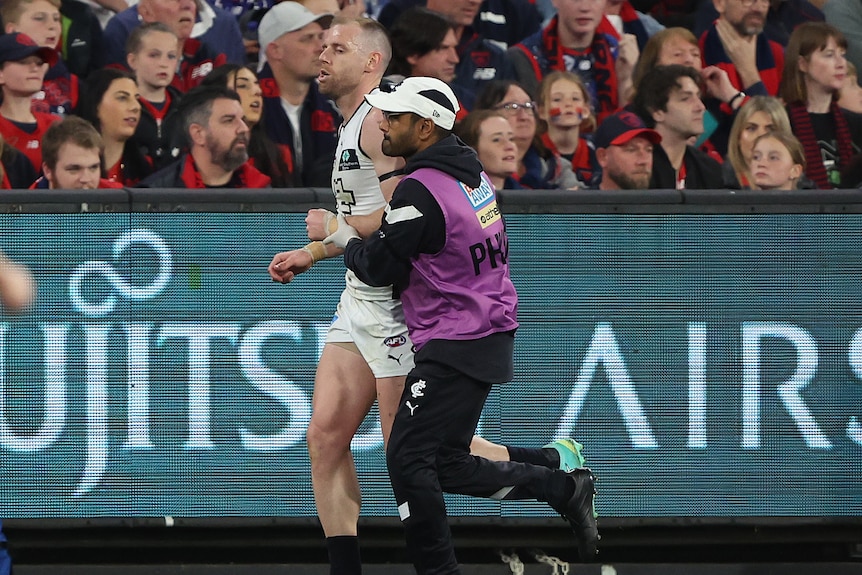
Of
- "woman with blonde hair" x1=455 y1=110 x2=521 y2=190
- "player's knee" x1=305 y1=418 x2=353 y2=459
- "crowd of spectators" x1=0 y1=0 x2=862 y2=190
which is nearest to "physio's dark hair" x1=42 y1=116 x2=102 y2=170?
"crowd of spectators" x1=0 y1=0 x2=862 y2=190

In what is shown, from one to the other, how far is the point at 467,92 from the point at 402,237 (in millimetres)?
4272

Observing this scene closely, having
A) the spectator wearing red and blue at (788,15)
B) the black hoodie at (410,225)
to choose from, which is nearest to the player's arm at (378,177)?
the black hoodie at (410,225)

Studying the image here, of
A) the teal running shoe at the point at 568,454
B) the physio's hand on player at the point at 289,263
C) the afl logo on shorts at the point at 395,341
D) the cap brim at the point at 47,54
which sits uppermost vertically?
the physio's hand on player at the point at 289,263

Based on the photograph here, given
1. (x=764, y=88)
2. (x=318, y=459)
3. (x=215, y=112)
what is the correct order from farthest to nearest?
1. (x=764, y=88)
2. (x=215, y=112)
3. (x=318, y=459)

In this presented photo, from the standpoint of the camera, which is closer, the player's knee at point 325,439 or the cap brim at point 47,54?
the player's knee at point 325,439

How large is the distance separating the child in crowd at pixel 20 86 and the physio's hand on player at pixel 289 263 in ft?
10.3

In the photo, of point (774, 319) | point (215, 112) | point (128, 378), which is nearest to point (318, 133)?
point (215, 112)

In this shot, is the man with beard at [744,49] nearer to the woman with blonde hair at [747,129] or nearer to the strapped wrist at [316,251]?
the woman with blonde hair at [747,129]

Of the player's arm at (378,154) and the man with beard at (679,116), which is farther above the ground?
the player's arm at (378,154)

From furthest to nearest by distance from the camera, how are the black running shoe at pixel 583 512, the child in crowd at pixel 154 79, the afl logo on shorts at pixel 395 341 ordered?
the child in crowd at pixel 154 79
the black running shoe at pixel 583 512
the afl logo on shorts at pixel 395 341

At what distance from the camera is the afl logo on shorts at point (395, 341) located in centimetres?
660

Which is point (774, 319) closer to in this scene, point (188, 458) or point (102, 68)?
point (188, 458)

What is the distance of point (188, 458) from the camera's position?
7582 mm

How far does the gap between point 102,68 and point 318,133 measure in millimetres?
1448
